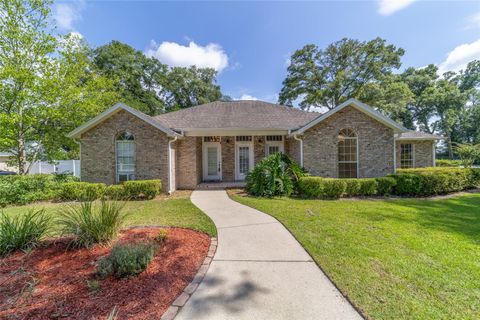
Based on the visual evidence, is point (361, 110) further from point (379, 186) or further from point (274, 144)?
point (274, 144)

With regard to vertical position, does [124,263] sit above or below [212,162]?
below

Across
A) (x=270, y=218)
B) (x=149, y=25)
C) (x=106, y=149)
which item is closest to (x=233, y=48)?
(x=149, y=25)

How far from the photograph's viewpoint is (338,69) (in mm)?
25891

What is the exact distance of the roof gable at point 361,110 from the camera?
9.76m

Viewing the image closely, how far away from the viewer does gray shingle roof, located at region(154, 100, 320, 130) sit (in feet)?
38.1

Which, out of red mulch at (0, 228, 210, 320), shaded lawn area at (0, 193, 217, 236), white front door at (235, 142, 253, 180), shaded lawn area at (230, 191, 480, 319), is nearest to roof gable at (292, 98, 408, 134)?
white front door at (235, 142, 253, 180)

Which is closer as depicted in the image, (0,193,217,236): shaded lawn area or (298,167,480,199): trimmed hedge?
(0,193,217,236): shaded lawn area

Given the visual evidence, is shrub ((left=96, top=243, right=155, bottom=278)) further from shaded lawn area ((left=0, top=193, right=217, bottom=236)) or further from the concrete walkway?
shaded lawn area ((left=0, top=193, right=217, bottom=236))

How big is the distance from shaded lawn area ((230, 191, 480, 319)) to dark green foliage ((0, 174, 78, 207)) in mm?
9514

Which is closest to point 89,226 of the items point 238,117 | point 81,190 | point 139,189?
point 139,189

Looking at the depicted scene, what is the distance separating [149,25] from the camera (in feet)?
43.5

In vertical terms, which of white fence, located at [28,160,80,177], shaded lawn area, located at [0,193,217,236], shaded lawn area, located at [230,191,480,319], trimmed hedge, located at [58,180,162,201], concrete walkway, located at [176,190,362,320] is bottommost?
concrete walkway, located at [176,190,362,320]

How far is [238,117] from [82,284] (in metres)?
11.3

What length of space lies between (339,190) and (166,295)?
7880mm
